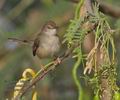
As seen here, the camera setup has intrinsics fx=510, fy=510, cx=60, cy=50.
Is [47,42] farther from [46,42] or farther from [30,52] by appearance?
[30,52]

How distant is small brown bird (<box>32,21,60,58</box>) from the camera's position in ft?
10.7

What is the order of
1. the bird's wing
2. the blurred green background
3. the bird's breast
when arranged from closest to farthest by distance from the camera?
the blurred green background → the bird's breast → the bird's wing

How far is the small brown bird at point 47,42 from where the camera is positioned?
326cm

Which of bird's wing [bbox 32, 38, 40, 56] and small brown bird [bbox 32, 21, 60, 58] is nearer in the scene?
small brown bird [bbox 32, 21, 60, 58]

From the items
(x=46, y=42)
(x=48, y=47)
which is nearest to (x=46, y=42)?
(x=46, y=42)

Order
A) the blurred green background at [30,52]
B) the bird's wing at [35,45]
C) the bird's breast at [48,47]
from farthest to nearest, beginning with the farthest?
1. the bird's wing at [35,45]
2. the bird's breast at [48,47]
3. the blurred green background at [30,52]

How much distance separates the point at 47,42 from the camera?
354 centimetres

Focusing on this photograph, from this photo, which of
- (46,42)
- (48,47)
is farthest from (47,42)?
(48,47)

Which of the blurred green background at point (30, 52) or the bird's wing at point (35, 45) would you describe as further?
the bird's wing at point (35, 45)

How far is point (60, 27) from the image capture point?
3.29 m

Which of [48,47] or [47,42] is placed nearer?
[48,47]

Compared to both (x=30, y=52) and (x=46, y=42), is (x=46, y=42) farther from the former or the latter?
(x=30, y=52)

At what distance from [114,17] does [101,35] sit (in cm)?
157

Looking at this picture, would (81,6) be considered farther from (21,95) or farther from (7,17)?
(7,17)
